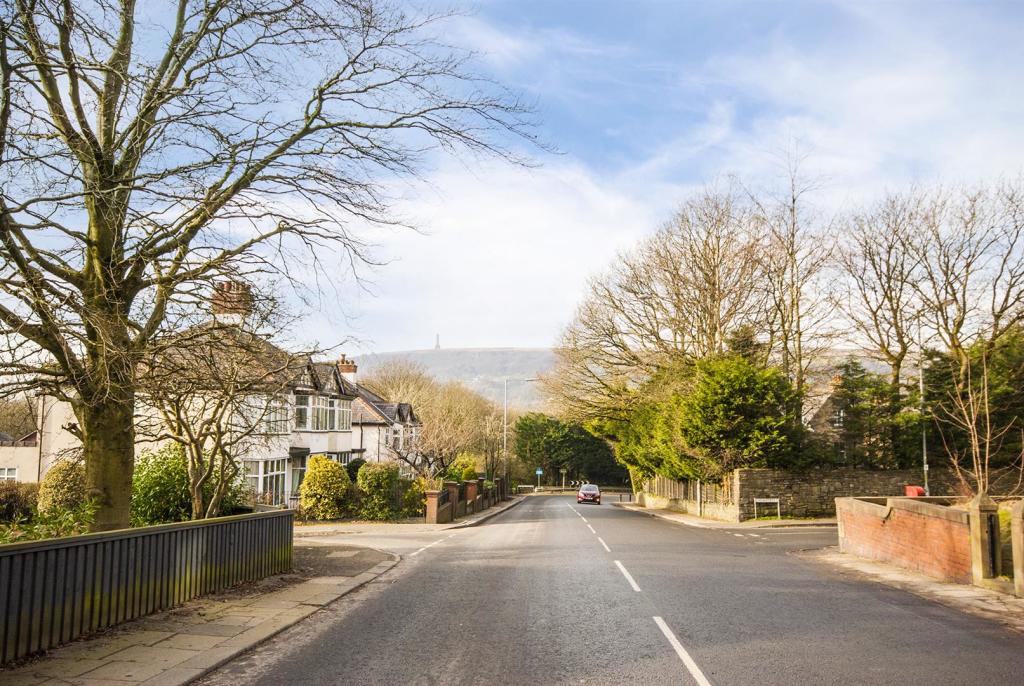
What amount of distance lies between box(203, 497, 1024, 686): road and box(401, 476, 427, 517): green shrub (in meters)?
19.2

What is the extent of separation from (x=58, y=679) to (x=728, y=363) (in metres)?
29.2

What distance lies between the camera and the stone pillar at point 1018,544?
34.8ft

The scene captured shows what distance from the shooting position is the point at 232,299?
10.5 metres

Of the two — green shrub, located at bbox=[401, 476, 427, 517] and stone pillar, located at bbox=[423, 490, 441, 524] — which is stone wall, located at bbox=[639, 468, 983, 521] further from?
green shrub, located at bbox=[401, 476, 427, 517]

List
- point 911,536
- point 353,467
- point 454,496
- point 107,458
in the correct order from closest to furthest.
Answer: point 107,458, point 911,536, point 454,496, point 353,467

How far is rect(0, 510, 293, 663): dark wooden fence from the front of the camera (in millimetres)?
6969

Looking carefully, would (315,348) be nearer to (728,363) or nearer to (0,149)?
(0,149)

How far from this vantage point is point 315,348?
12109 mm

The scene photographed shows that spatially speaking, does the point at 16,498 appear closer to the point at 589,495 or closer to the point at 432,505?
the point at 432,505

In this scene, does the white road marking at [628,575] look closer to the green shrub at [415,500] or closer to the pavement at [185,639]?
the pavement at [185,639]

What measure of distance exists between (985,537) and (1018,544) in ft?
4.23

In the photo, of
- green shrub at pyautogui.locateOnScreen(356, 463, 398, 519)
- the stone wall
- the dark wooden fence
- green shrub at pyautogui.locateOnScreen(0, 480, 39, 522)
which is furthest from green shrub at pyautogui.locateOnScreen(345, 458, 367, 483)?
the dark wooden fence

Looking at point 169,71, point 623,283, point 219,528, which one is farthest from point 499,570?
point 623,283

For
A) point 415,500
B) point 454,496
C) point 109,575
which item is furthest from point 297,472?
point 109,575
